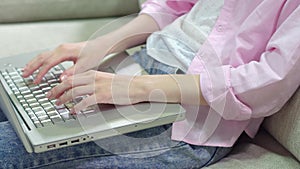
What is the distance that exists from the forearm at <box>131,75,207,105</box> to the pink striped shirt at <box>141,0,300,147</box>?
21mm

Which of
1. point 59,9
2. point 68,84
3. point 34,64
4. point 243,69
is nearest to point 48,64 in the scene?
point 34,64

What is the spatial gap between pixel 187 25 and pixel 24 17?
64cm

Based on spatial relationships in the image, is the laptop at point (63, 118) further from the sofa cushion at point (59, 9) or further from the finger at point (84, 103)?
the sofa cushion at point (59, 9)

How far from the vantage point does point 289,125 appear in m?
0.98

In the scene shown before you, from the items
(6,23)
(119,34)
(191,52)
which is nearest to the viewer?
(191,52)

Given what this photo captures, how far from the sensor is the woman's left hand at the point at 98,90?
0.95 meters

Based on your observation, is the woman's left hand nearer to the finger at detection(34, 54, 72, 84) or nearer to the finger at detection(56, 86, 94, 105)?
the finger at detection(56, 86, 94, 105)

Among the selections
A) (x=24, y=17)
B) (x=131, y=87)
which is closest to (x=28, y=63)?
(x=131, y=87)

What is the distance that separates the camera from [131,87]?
970mm

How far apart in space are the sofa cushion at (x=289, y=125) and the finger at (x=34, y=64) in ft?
1.58

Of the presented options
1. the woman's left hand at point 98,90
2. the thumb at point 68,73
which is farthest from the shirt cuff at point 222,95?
the thumb at point 68,73

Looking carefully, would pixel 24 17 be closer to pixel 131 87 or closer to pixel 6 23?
pixel 6 23

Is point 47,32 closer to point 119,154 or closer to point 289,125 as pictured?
point 119,154

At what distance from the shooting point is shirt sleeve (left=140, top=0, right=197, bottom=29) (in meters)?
1.28
